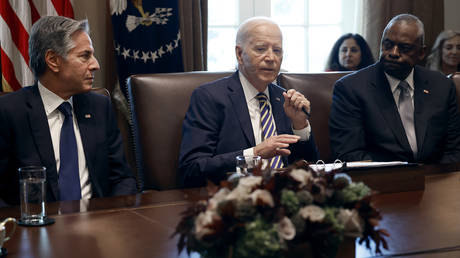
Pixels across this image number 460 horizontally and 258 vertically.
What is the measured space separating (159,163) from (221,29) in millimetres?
2429

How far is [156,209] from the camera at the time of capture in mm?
1639

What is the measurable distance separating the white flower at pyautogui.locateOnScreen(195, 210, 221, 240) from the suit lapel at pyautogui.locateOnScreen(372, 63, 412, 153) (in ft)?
6.57

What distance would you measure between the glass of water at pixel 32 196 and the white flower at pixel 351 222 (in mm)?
852

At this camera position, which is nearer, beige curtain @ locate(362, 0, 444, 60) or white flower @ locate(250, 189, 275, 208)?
white flower @ locate(250, 189, 275, 208)

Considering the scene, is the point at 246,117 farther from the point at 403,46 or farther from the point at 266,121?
the point at 403,46

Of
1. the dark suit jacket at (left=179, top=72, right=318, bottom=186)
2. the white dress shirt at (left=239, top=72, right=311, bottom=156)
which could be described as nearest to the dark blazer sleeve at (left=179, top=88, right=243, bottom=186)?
the dark suit jacket at (left=179, top=72, right=318, bottom=186)

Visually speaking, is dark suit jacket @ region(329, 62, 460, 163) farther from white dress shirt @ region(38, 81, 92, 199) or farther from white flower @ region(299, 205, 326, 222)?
white flower @ region(299, 205, 326, 222)

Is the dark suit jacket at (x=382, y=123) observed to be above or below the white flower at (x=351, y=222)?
below

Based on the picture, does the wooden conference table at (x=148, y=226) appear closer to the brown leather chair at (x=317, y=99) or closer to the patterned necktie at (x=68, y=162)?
the patterned necktie at (x=68, y=162)

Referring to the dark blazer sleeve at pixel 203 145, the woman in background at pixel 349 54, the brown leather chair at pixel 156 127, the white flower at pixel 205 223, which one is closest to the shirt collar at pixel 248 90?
the dark blazer sleeve at pixel 203 145

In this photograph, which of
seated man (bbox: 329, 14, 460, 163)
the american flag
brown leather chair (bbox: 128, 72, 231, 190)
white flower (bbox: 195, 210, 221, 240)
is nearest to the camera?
white flower (bbox: 195, 210, 221, 240)

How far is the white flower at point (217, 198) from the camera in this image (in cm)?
95

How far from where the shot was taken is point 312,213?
94 cm

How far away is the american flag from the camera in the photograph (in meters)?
3.46
